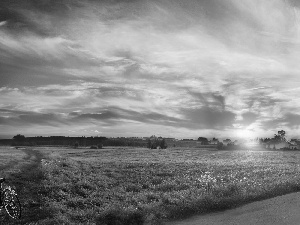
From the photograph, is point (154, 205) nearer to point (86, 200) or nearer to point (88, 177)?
point (86, 200)

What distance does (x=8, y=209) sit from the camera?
1548 centimetres

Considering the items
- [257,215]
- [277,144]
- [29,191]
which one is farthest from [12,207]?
[277,144]

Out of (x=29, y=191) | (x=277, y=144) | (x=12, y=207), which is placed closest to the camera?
(x=12, y=207)

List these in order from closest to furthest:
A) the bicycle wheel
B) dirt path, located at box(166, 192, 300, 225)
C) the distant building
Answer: dirt path, located at box(166, 192, 300, 225), the bicycle wheel, the distant building

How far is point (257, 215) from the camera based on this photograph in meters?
15.8

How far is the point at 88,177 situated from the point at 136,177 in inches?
199

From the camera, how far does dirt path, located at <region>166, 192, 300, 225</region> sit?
47.8ft

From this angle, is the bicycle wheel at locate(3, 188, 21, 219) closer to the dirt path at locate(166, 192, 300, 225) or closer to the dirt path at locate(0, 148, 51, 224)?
→ the dirt path at locate(0, 148, 51, 224)

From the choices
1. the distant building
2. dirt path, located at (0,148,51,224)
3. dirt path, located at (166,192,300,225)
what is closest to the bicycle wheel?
dirt path, located at (0,148,51,224)

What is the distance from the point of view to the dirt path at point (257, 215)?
14.6m

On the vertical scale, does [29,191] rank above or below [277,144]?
below

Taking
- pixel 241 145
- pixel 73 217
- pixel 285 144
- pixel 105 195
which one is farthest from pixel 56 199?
pixel 285 144

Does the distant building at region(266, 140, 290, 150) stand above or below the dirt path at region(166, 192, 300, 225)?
above

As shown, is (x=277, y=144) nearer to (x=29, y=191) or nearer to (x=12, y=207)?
(x=29, y=191)
